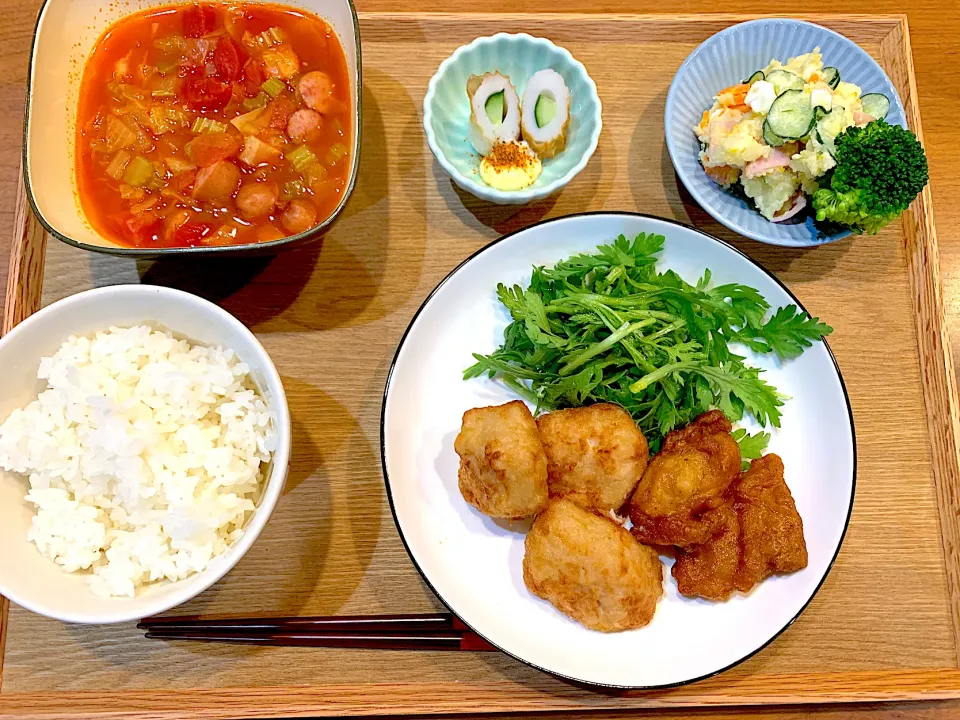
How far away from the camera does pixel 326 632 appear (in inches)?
94.5

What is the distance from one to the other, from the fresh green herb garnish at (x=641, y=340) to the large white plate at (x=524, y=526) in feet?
0.32

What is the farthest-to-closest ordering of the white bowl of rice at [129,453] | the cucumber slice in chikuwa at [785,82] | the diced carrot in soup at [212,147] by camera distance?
the cucumber slice in chikuwa at [785,82] → the diced carrot in soup at [212,147] → the white bowl of rice at [129,453]

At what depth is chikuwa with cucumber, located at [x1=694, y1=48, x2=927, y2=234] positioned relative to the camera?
239cm

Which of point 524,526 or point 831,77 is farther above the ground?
point 831,77

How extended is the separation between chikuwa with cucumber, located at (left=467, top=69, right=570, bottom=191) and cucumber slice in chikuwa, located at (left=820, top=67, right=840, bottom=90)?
0.94 m

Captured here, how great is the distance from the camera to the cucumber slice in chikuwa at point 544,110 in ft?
8.65

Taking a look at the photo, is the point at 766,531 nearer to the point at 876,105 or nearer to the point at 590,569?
the point at 590,569

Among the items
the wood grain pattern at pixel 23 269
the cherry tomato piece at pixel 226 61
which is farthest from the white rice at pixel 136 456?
the cherry tomato piece at pixel 226 61

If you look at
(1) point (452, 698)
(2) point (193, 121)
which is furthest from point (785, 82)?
(1) point (452, 698)

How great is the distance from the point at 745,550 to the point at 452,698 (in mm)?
1095

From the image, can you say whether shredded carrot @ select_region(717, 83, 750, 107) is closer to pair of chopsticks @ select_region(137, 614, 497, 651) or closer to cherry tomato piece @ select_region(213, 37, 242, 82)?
cherry tomato piece @ select_region(213, 37, 242, 82)

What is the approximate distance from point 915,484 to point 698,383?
0.92 meters

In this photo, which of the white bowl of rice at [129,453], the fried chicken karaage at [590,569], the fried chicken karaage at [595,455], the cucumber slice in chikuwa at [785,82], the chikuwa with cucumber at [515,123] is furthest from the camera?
the chikuwa with cucumber at [515,123]

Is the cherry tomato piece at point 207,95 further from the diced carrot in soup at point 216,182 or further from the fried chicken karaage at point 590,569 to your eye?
the fried chicken karaage at point 590,569
